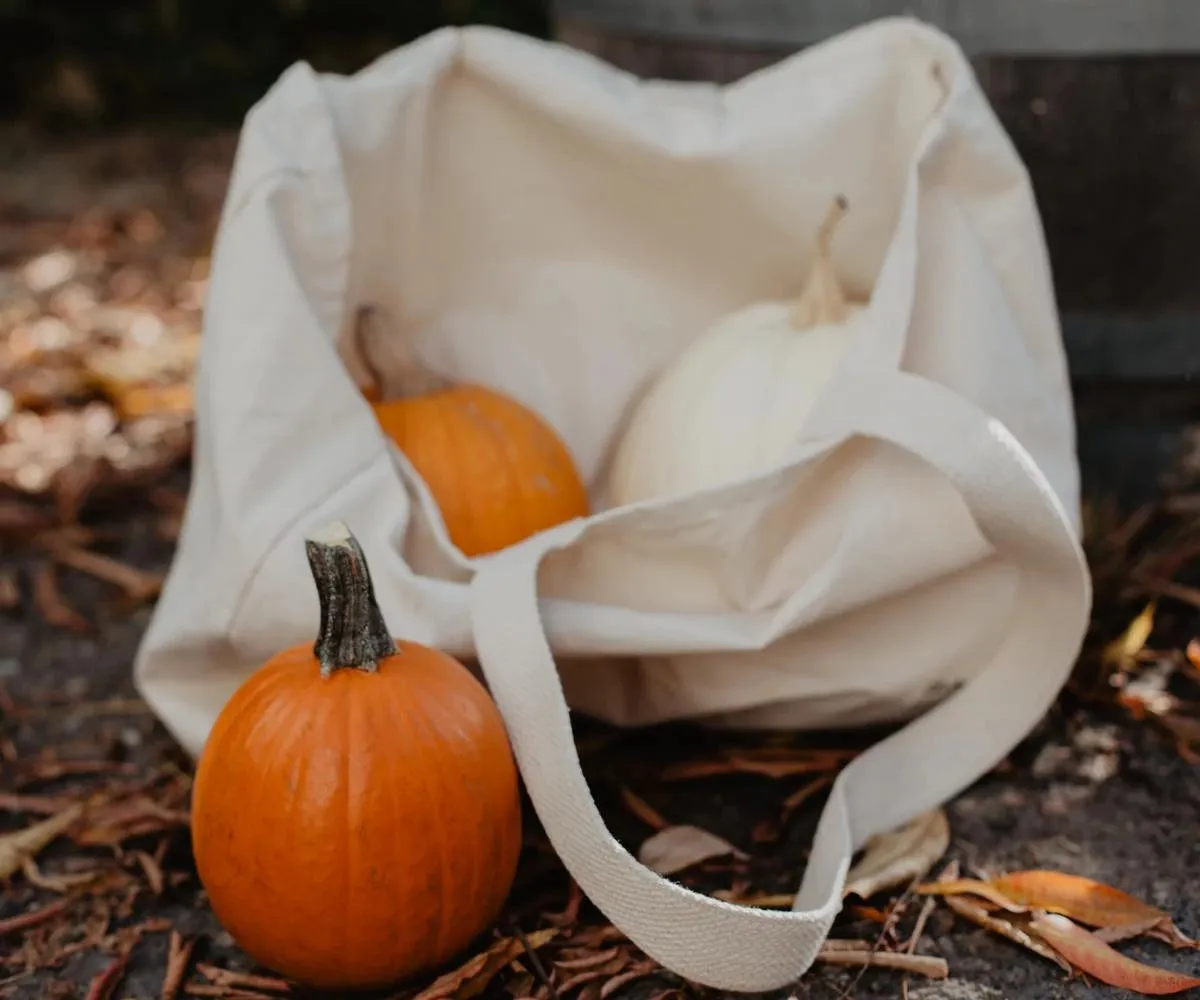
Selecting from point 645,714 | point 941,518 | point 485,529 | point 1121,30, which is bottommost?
point 645,714

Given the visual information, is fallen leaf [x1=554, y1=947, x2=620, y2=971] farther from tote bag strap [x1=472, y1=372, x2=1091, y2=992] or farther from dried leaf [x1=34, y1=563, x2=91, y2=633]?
dried leaf [x1=34, y1=563, x2=91, y2=633]

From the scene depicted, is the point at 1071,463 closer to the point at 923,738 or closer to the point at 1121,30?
the point at 923,738

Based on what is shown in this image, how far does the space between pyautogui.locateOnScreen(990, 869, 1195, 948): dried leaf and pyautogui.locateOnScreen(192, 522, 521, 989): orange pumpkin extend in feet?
1.31

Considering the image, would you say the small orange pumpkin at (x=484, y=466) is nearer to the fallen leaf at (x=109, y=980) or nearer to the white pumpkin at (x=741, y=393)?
the white pumpkin at (x=741, y=393)

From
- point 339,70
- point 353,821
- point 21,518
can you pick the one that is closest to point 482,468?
point 353,821

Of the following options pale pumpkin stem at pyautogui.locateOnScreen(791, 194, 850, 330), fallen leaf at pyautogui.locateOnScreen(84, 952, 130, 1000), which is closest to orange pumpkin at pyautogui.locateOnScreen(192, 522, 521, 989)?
fallen leaf at pyautogui.locateOnScreen(84, 952, 130, 1000)

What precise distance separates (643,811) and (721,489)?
0.30m

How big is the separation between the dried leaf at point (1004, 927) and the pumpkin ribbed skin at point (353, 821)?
1.15 feet

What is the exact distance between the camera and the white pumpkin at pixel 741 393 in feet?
4.33

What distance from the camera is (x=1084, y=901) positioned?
43.9 inches

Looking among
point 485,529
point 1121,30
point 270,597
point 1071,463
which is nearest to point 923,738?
point 1071,463

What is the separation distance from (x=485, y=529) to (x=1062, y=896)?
0.59m

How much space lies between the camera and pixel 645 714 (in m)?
1.33

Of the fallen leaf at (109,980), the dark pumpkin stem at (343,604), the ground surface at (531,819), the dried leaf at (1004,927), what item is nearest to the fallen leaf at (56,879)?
the ground surface at (531,819)
